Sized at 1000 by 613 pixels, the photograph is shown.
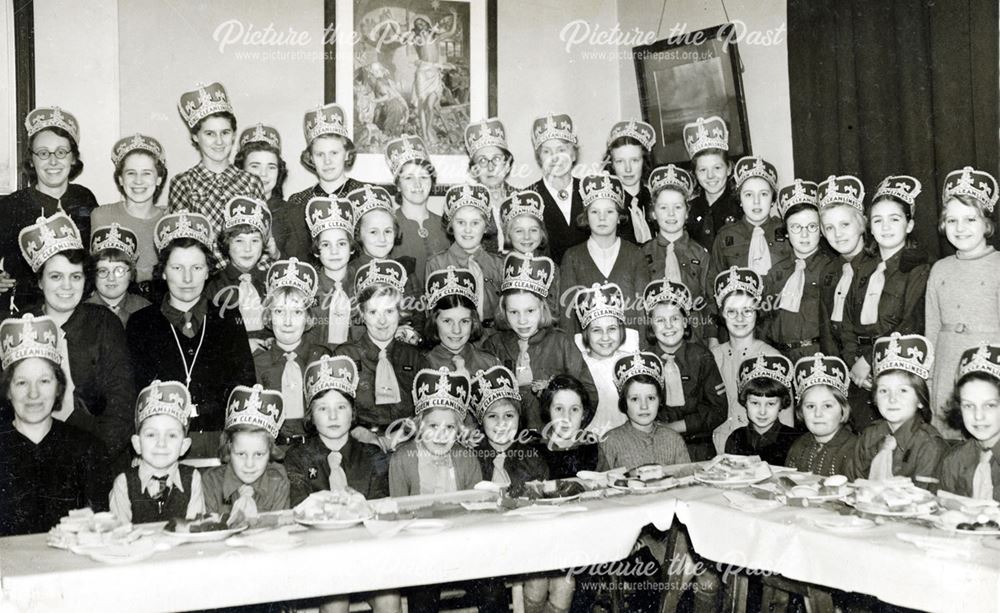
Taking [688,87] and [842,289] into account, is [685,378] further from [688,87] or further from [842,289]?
[688,87]

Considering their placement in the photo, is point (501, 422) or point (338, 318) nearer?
point (501, 422)

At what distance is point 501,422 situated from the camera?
4086 millimetres

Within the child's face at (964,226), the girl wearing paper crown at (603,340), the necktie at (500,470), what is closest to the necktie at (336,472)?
the necktie at (500,470)

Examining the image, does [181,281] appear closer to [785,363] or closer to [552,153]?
[552,153]

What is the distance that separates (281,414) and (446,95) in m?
3.15

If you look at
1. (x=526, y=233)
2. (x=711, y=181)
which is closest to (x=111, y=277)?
(x=526, y=233)

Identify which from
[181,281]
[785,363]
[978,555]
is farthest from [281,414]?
[978,555]

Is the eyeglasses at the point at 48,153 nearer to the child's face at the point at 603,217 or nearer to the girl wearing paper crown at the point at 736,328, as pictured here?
the child's face at the point at 603,217

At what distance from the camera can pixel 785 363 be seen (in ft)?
14.0

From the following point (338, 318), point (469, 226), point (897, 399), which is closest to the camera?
point (897, 399)

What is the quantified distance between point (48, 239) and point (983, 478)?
3.51m

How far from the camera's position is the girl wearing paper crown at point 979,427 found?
3.33 metres

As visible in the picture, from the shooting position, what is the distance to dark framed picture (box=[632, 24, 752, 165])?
5656 mm

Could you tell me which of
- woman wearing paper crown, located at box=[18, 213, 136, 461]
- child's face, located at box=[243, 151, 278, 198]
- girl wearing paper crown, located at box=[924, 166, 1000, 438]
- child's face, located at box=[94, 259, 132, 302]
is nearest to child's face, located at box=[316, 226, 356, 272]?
child's face, located at box=[243, 151, 278, 198]
